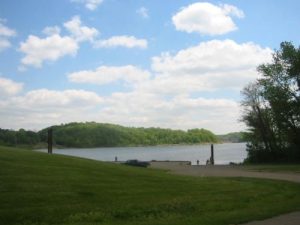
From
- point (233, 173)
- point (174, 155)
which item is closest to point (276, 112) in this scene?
point (233, 173)

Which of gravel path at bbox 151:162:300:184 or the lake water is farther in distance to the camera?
the lake water

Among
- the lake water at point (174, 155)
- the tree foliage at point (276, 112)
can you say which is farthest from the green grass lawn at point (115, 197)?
the lake water at point (174, 155)

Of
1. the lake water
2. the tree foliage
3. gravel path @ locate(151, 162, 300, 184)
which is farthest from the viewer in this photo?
the lake water

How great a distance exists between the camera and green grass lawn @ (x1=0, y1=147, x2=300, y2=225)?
1287 centimetres

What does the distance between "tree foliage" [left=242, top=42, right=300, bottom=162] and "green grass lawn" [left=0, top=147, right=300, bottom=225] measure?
107 ft

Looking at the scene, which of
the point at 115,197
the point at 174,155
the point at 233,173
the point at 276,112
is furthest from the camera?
the point at 174,155

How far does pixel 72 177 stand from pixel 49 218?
576cm

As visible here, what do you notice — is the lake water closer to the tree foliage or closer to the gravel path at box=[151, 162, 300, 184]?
the tree foliage

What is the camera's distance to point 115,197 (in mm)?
15727

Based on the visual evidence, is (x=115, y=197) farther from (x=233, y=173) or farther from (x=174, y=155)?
(x=174, y=155)

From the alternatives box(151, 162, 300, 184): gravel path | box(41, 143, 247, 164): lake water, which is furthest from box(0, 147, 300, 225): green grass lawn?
box(41, 143, 247, 164): lake water

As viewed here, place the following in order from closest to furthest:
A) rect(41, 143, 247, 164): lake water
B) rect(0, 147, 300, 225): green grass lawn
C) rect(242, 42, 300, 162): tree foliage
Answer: rect(0, 147, 300, 225): green grass lawn < rect(242, 42, 300, 162): tree foliage < rect(41, 143, 247, 164): lake water

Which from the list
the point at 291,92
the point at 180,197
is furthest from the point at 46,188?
the point at 291,92

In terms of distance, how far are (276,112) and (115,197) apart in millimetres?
41851
